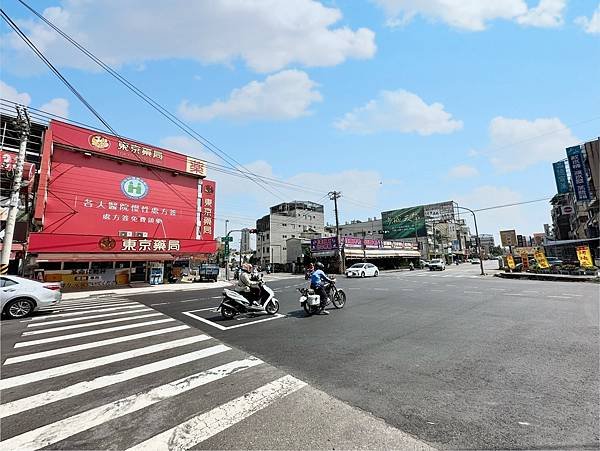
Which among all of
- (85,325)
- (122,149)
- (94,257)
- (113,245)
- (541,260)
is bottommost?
(85,325)

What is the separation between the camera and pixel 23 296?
9.44 m

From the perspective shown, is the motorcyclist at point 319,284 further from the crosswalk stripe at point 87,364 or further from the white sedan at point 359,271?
the white sedan at point 359,271

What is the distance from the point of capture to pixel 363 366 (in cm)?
481

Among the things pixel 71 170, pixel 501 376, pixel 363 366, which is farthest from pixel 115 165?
pixel 501 376

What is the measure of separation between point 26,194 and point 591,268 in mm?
41656

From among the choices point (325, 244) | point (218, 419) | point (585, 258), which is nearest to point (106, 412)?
point (218, 419)

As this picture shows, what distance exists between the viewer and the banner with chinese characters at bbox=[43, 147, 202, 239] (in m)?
21.0

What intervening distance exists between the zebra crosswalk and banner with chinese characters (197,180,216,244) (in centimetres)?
2154

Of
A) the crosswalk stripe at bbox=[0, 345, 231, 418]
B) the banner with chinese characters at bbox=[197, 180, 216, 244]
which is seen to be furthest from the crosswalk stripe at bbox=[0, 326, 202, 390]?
the banner with chinese characters at bbox=[197, 180, 216, 244]

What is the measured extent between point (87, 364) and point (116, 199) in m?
21.9

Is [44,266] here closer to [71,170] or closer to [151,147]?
[71,170]

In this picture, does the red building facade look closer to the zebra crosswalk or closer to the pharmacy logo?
the pharmacy logo

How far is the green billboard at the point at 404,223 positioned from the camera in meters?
56.2

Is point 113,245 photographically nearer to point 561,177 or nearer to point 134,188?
point 134,188
